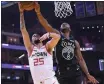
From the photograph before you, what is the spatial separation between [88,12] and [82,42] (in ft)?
12.9

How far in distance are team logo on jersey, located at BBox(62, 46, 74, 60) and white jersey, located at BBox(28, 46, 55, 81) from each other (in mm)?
279

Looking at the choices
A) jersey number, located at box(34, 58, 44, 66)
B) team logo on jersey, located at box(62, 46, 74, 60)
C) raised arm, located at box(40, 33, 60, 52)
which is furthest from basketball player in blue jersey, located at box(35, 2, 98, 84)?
jersey number, located at box(34, 58, 44, 66)

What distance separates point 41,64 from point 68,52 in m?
0.44

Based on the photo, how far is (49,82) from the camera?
3.24 m

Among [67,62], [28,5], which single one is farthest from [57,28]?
[28,5]

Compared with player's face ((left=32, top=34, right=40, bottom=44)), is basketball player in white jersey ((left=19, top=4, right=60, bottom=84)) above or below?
below

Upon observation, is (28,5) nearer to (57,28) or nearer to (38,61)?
(38,61)

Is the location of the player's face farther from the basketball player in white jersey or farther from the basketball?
the basketball

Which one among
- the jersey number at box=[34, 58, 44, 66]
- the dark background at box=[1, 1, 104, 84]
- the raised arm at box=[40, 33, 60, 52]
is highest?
the raised arm at box=[40, 33, 60, 52]

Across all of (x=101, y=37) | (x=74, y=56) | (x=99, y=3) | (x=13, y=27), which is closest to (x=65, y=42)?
(x=74, y=56)

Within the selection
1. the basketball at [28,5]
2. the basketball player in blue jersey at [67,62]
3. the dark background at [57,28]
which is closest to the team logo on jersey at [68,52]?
the basketball player in blue jersey at [67,62]

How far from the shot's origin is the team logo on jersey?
11.6ft

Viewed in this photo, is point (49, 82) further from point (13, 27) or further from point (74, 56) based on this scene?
point (13, 27)

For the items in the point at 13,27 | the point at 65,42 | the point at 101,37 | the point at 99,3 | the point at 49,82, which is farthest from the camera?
the point at 13,27
